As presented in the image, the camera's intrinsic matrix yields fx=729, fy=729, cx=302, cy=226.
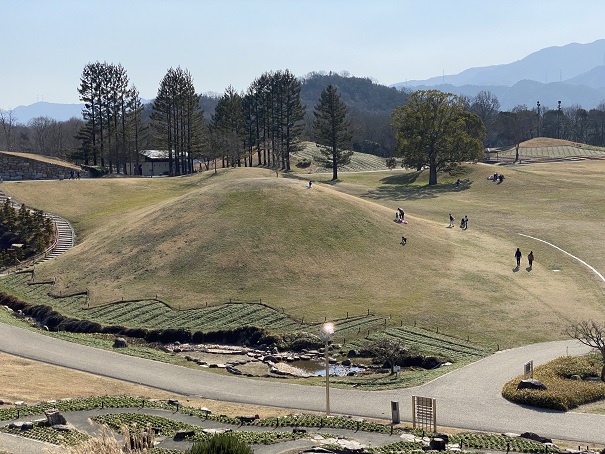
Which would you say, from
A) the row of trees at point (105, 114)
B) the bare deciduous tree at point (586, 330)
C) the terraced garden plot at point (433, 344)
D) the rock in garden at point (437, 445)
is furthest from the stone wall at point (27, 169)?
the rock in garden at point (437, 445)

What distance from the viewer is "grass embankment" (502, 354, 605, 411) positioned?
107ft

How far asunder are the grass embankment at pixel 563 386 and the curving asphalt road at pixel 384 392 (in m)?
0.55

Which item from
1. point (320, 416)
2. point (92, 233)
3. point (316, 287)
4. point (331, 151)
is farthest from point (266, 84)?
point (320, 416)

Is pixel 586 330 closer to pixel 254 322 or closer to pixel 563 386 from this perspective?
pixel 563 386

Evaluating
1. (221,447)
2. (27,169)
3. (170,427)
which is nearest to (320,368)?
(170,427)

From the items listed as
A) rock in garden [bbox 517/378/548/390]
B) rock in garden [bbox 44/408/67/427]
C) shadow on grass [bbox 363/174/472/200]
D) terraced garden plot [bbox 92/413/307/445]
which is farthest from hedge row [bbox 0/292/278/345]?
shadow on grass [bbox 363/174/472/200]

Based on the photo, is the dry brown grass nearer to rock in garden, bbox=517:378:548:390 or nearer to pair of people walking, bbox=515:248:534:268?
rock in garden, bbox=517:378:548:390

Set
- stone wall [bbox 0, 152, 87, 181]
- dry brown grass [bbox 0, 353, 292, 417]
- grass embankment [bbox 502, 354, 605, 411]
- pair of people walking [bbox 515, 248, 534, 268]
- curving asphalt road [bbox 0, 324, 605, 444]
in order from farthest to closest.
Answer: stone wall [bbox 0, 152, 87, 181]
pair of people walking [bbox 515, 248, 534, 268]
dry brown grass [bbox 0, 353, 292, 417]
grass embankment [bbox 502, 354, 605, 411]
curving asphalt road [bbox 0, 324, 605, 444]

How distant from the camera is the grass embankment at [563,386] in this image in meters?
32.6

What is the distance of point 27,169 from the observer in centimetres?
10506

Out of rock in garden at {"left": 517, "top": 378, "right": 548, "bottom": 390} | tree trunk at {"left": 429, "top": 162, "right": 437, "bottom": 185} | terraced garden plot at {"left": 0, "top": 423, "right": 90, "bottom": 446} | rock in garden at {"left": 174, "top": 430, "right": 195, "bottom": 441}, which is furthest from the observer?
tree trunk at {"left": 429, "top": 162, "right": 437, "bottom": 185}

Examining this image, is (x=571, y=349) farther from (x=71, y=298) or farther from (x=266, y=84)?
(x=266, y=84)

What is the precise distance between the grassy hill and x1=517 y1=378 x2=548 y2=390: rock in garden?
35.2 ft

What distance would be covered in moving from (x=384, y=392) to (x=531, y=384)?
276 inches
